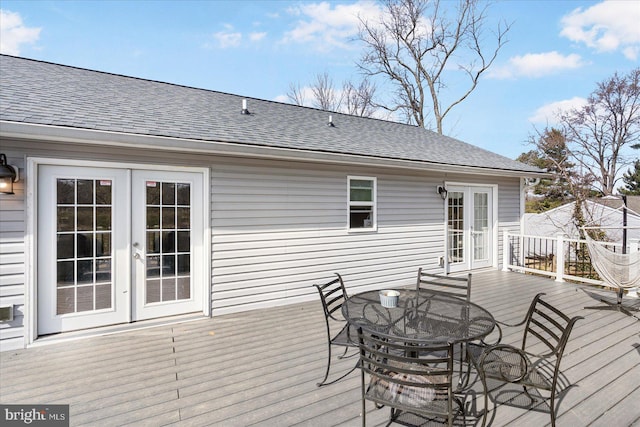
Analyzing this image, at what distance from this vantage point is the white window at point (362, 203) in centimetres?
571

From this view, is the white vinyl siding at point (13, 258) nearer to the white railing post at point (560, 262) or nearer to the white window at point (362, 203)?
the white window at point (362, 203)

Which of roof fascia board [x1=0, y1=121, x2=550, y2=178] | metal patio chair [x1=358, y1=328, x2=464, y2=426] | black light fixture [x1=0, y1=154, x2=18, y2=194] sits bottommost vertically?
metal patio chair [x1=358, y1=328, x2=464, y2=426]

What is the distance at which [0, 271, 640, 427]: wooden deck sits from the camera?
233 cm

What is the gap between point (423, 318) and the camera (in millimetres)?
2717

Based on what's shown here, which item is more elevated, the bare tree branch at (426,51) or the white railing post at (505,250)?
the bare tree branch at (426,51)

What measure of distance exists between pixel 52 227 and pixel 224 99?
3.94 metres

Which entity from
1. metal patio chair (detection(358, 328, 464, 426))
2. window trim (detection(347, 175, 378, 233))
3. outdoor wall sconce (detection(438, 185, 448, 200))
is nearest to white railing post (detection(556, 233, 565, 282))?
outdoor wall sconce (detection(438, 185, 448, 200))

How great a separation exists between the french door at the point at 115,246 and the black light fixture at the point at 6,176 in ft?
0.76

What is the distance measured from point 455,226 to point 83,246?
259 inches

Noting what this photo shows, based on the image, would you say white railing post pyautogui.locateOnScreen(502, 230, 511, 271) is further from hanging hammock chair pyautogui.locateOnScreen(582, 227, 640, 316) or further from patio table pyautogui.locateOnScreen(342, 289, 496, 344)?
patio table pyautogui.locateOnScreen(342, 289, 496, 344)

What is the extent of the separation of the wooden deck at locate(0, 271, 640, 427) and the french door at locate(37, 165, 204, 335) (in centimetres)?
38

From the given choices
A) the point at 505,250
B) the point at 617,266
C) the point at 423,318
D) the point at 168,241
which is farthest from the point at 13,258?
the point at 505,250

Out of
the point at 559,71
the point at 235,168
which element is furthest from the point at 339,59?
the point at 235,168

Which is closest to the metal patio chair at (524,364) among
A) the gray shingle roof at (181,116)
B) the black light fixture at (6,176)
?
the gray shingle roof at (181,116)
